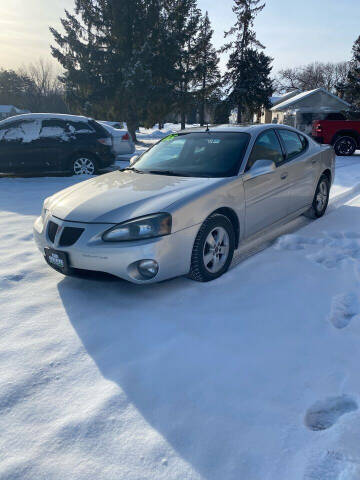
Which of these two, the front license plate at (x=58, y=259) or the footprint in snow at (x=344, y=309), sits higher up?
the front license plate at (x=58, y=259)

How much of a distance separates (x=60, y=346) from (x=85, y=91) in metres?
22.7

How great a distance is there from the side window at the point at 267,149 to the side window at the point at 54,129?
6.22m

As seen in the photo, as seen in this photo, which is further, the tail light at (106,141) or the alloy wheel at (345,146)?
the alloy wheel at (345,146)

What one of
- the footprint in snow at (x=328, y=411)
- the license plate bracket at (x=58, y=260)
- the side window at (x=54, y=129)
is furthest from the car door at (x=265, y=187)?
the side window at (x=54, y=129)

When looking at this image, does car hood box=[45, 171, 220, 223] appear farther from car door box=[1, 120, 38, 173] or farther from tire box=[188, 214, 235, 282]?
car door box=[1, 120, 38, 173]

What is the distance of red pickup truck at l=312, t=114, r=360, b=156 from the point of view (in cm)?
1467

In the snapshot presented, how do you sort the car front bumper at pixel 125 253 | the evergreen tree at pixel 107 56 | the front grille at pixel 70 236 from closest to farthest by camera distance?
1. the car front bumper at pixel 125 253
2. the front grille at pixel 70 236
3. the evergreen tree at pixel 107 56

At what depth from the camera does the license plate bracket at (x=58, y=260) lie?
320cm

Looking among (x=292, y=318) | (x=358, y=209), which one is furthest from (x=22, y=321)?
(x=358, y=209)

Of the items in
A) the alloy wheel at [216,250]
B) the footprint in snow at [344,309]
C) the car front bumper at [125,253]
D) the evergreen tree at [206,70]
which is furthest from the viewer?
the evergreen tree at [206,70]

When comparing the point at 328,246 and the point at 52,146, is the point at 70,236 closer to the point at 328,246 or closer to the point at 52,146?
the point at 328,246

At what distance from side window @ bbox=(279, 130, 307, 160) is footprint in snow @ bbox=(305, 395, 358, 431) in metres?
3.38

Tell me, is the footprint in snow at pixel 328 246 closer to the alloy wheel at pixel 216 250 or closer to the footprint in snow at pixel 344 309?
the footprint in snow at pixel 344 309

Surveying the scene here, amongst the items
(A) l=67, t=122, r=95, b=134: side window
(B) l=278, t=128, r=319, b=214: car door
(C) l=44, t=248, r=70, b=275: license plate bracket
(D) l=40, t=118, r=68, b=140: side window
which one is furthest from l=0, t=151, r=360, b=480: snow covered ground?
(A) l=67, t=122, r=95, b=134: side window
